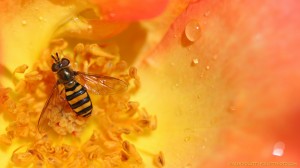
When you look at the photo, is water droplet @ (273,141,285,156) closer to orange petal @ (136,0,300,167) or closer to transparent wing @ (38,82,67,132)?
orange petal @ (136,0,300,167)

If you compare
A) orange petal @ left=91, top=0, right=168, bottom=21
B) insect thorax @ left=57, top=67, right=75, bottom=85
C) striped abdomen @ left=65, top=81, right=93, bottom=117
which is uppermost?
orange petal @ left=91, top=0, right=168, bottom=21

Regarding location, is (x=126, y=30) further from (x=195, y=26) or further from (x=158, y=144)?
(x=158, y=144)

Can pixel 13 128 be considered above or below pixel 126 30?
below

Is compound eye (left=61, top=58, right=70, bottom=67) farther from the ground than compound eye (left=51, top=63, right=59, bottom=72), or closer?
farther from the ground

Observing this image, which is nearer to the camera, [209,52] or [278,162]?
[278,162]

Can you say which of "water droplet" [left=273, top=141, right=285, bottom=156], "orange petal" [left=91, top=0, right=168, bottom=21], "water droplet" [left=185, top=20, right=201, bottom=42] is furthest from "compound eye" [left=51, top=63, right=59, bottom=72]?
"water droplet" [left=273, top=141, right=285, bottom=156]

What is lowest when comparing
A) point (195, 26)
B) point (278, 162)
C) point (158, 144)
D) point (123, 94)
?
point (278, 162)

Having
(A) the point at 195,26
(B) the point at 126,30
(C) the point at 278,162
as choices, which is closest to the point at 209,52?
(A) the point at 195,26
